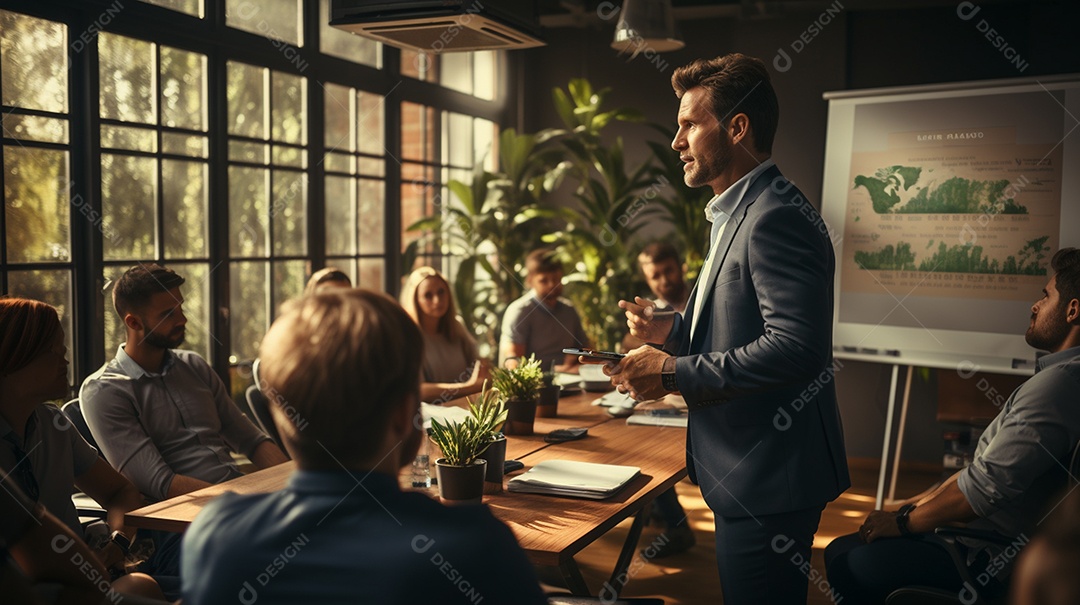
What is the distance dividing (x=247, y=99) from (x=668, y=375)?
3.03 meters

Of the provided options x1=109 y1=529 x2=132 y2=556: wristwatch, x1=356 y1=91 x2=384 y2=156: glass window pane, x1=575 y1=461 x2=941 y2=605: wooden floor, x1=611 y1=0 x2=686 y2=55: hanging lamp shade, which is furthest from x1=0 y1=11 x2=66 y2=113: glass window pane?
x1=575 y1=461 x2=941 y2=605: wooden floor

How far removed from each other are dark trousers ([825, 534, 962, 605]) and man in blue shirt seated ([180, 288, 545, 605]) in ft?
4.93

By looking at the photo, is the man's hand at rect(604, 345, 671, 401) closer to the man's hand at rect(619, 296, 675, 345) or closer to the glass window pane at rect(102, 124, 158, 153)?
the man's hand at rect(619, 296, 675, 345)

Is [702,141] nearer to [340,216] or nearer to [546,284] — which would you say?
[546,284]

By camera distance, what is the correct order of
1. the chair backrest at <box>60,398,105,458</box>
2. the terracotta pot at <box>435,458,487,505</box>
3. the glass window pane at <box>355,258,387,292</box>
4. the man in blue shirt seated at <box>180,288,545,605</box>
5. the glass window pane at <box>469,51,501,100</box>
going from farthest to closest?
the glass window pane at <box>469,51,501,100</box> < the glass window pane at <box>355,258,387,292</box> < the chair backrest at <box>60,398,105,458</box> < the terracotta pot at <box>435,458,487,505</box> < the man in blue shirt seated at <box>180,288,545,605</box>

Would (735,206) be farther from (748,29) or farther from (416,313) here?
(748,29)

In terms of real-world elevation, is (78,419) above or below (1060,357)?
below

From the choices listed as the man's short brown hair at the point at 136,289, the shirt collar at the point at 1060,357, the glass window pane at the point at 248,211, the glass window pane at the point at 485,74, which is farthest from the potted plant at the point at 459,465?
the glass window pane at the point at 485,74

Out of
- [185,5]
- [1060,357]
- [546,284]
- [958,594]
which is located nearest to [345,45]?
[185,5]

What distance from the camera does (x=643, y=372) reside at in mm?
1889

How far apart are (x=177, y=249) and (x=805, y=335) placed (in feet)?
9.67

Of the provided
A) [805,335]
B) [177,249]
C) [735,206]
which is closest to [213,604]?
[805,335]

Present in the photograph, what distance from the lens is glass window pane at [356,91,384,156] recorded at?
5031 millimetres

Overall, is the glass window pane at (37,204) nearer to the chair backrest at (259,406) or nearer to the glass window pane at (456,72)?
the chair backrest at (259,406)
